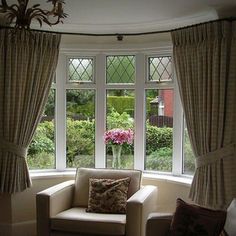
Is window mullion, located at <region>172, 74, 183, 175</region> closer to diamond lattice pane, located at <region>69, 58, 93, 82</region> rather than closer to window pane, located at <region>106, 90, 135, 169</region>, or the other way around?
window pane, located at <region>106, 90, 135, 169</region>

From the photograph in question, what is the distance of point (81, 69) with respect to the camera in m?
4.52

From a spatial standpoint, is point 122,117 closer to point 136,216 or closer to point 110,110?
point 110,110

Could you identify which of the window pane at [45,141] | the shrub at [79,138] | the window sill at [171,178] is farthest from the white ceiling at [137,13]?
the window sill at [171,178]

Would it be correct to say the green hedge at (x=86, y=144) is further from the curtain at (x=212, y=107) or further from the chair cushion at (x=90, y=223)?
the chair cushion at (x=90, y=223)

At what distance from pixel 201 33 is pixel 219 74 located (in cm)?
47

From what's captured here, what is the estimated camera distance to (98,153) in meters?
4.48

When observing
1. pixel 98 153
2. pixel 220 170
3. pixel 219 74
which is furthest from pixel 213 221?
pixel 98 153

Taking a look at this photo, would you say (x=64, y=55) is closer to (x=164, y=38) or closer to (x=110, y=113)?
(x=110, y=113)

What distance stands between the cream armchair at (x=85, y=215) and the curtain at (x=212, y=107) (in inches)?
22.8

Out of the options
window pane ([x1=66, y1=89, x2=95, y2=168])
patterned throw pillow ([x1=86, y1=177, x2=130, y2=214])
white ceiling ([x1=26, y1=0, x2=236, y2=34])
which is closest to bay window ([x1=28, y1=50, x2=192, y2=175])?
window pane ([x1=66, y1=89, x2=95, y2=168])

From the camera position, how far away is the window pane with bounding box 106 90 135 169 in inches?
174

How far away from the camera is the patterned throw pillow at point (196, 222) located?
2566mm

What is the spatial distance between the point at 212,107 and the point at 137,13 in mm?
1221

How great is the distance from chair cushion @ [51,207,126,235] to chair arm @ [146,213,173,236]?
0.53 metres
